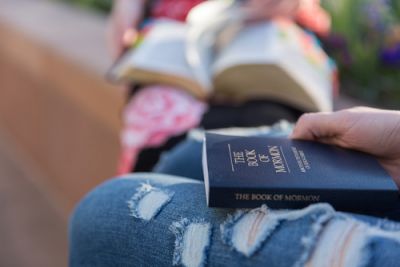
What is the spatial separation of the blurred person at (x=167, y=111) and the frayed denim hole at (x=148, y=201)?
43 cm

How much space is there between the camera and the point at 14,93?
2.49m

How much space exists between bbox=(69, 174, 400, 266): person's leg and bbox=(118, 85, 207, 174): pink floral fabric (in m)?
0.37

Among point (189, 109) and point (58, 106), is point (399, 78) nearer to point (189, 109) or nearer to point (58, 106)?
point (189, 109)

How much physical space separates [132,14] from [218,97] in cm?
32

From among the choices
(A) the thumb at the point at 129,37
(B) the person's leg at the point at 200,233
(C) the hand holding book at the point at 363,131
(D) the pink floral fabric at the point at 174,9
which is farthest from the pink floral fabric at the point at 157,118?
(C) the hand holding book at the point at 363,131

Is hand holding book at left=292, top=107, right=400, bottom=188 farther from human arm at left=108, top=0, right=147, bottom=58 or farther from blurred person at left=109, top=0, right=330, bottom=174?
human arm at left=108, top=0, right=147, bottom=58

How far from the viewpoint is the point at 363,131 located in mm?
693

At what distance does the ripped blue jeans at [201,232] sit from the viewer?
0.54 metres

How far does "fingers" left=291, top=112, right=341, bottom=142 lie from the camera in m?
0.71

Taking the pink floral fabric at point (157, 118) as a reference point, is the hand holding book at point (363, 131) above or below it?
above

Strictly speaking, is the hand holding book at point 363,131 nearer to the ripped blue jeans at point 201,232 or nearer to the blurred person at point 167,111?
the ripped blue jeans at point 201,232

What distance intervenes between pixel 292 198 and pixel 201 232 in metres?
0.11

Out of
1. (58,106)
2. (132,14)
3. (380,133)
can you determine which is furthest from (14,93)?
(380,133)

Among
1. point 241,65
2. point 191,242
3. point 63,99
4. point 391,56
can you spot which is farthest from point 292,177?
point 63,99
